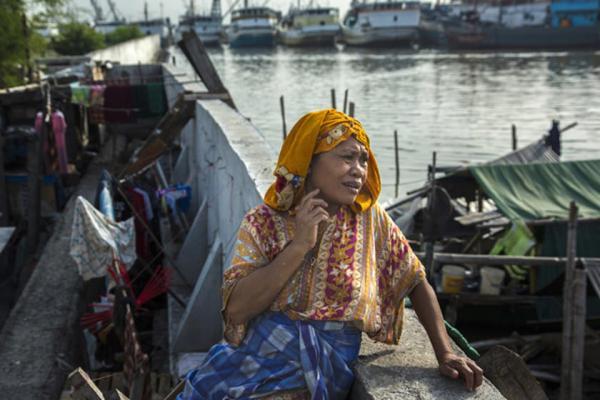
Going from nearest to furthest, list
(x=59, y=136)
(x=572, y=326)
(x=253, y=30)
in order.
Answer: (x=572, y=326), (x=59, y=136), (x=253, y=30)

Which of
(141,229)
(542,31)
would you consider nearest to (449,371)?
(141,229)

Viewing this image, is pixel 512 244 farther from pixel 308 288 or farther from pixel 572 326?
pixel 308 288

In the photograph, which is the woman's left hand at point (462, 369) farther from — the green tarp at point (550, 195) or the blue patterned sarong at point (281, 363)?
the green tarp at point (550, 195)

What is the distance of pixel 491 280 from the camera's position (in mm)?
8875

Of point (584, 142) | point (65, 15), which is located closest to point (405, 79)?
point (584, 142)

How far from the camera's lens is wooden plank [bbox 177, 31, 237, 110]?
9.06 meters

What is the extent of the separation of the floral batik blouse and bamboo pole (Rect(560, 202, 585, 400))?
499cm

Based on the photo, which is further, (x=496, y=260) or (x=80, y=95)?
(x=80, y=95)

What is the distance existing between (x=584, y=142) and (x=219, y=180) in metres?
19.1

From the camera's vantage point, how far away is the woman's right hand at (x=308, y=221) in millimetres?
2053

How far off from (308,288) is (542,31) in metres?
59.4

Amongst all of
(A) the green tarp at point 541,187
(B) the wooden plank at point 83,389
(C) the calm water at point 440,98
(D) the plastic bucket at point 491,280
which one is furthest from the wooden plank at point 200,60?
(C) the calm water at point 440,98

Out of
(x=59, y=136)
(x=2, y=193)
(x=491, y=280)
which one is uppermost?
(x=59, y=136)

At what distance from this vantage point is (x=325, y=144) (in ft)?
7.10
